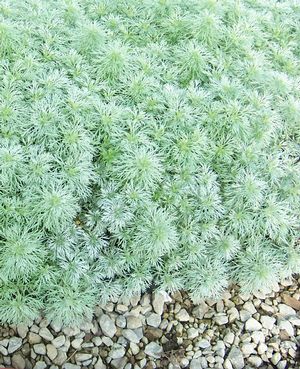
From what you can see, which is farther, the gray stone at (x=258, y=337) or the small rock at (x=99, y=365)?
the gray stone at (x=258, y=337)

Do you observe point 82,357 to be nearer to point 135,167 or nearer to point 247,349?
point 247,349

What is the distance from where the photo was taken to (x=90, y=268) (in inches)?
83.5

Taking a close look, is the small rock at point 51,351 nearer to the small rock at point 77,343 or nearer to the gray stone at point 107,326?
the small rock at point 77,343

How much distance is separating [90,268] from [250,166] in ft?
2.42

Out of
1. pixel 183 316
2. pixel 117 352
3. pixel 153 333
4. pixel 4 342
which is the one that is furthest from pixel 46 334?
pixel 183 316

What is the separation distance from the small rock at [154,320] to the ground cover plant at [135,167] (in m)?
0.11

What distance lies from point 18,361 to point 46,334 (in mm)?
135

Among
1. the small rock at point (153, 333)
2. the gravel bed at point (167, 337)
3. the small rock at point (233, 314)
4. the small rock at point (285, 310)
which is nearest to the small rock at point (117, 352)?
the gravel bed at point (167, 337)

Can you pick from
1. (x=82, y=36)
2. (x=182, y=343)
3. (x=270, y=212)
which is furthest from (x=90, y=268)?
(x=82, y=36)

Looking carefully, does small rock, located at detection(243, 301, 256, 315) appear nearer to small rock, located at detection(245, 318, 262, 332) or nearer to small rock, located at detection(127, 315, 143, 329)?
small rock, located at detection(245, 318, 262, 332)

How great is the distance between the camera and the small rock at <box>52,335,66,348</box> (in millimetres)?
2066

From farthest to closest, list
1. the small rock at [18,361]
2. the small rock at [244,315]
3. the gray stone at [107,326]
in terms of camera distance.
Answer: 1. the small rock at [244,315]
2. the gray stone at [107,326]
3. the small rock at [18,361]

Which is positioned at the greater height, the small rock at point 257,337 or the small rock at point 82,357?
the small rock at point 257,337

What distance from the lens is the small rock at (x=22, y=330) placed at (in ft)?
6.82
